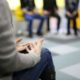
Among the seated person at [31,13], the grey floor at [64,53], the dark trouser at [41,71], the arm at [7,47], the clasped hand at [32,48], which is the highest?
the arm at [7,47]

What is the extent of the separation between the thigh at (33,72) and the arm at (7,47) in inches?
3.4

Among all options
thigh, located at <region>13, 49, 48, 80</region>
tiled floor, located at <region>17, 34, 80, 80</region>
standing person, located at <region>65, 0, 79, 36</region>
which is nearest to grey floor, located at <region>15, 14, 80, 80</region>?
tiled floor, located at <region>17, 34, 80, 80</region>

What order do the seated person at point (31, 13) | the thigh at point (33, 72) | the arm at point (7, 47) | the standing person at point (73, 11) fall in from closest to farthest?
the arm at point (7, 47), the thigh at point (33, 72), the standing person at point (73, 11), the seated person at point (31, 13)

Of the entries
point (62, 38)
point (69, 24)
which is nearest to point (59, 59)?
point (62, 38)

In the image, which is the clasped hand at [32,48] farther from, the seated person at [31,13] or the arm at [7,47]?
the seated person at [31,13]

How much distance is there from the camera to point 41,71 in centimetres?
125

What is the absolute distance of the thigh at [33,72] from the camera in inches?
44.8

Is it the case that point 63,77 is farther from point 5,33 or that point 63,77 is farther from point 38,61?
point 5,33

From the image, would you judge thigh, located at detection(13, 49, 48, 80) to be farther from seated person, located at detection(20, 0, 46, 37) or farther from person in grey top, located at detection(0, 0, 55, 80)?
seated person, located at detection(20, 0, 46, 37)

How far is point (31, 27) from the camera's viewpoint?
14.6ft

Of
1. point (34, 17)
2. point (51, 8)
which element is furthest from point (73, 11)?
point (34, 17)

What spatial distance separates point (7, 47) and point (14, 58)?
70mm

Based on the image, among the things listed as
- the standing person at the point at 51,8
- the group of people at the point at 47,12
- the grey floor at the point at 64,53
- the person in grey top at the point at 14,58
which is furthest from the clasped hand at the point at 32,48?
the standing person at the point at 51,8

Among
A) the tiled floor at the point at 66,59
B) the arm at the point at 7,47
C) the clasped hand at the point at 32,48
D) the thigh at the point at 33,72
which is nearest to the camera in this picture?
the arm at the point at 7,47
